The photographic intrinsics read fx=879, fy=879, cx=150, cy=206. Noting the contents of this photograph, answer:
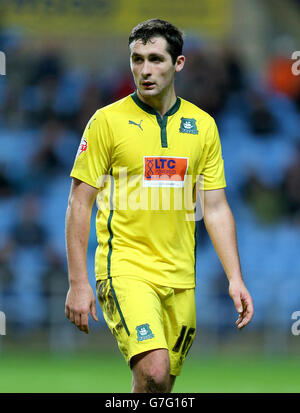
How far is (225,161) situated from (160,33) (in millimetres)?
7095

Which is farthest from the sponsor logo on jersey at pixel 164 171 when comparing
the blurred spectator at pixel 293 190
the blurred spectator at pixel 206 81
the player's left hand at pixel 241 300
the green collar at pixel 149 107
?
the blurred spectator at pixel 206 81

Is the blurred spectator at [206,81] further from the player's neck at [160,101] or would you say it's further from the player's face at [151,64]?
the player's face at [151,64]

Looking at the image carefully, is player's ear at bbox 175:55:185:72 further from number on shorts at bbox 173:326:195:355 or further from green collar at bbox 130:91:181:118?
number on shorts at bbox 173:326:195:355

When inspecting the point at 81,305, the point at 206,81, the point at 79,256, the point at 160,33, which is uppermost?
the point at 206,81

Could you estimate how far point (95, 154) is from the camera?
16.6ft

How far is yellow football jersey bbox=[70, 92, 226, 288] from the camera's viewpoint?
5.07m

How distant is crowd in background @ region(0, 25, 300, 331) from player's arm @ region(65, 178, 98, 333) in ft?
19.8

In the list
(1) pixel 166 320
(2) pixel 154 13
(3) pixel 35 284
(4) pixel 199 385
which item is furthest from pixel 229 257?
(2) pixel 154 13

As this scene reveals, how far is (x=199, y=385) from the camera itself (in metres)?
8.88

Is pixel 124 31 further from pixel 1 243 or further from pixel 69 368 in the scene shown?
pixel 69 368

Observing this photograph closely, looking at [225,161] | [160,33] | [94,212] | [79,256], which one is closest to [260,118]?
[225,161]

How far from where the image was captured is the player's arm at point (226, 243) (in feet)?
17.1

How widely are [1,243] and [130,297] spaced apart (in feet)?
22.5

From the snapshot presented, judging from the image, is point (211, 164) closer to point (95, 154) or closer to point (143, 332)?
point (95, 154)
